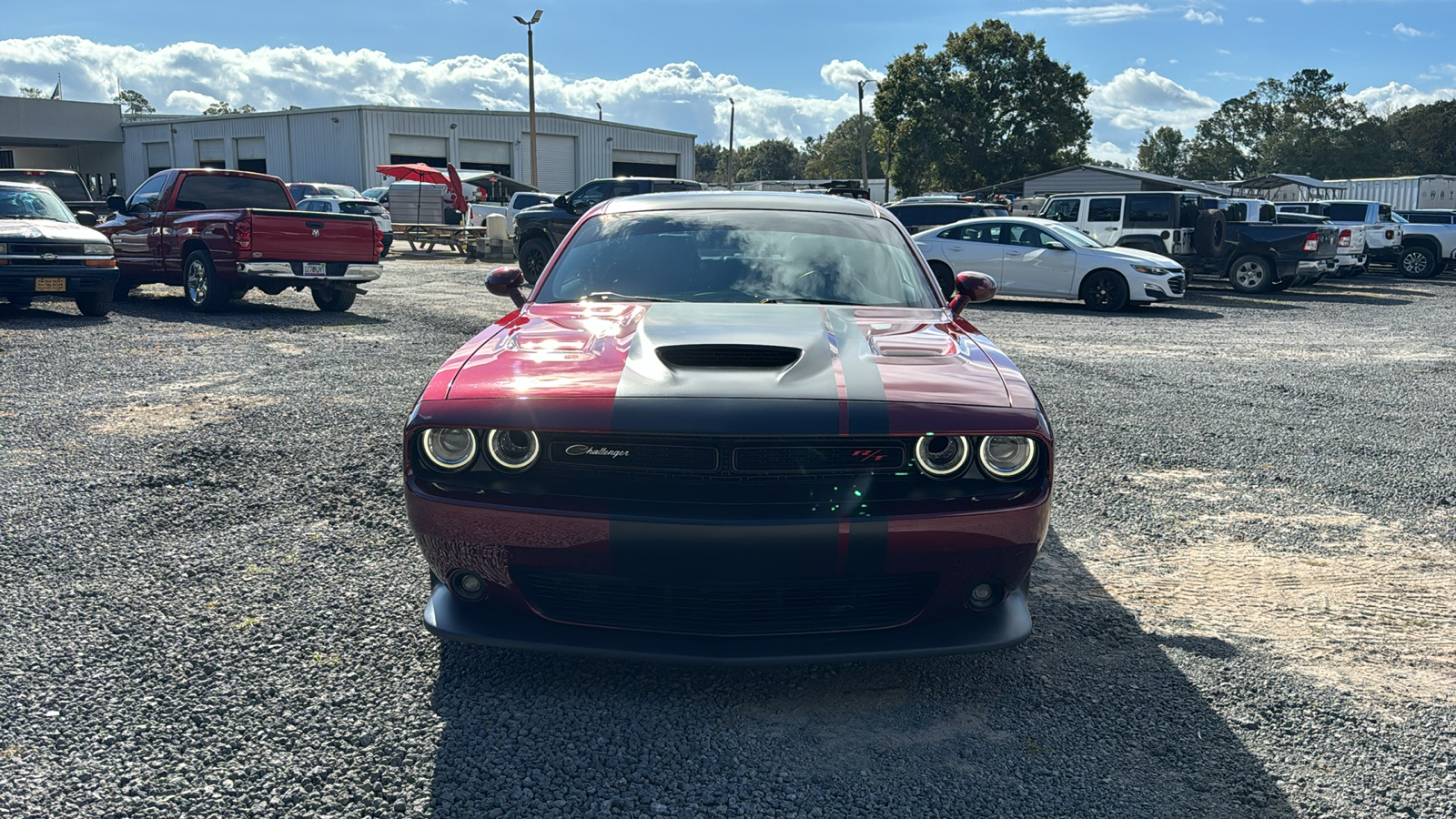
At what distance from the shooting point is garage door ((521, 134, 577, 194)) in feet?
168

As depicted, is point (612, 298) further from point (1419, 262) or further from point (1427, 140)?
point (1427, 140)

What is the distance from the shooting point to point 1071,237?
16.3 m

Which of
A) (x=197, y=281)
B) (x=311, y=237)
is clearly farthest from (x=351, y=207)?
(x=311, y=237)

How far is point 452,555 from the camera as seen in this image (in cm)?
289

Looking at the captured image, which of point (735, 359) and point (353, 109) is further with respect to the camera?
point (353, 109)

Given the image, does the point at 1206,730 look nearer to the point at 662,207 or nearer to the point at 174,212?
the point at 662,207

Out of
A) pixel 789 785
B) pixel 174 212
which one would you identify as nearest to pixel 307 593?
pixel 789 785

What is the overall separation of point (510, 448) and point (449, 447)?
18 centimetres

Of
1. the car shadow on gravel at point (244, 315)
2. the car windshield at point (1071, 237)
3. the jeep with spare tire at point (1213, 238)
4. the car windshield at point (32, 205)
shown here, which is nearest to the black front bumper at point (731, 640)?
the car shadow on gravel at point (244, 315)

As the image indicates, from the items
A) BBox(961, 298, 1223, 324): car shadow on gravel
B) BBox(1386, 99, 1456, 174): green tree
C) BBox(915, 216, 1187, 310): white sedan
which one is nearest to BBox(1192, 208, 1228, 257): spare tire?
BBox(961, 298, 1223, 324): car shadow on gravel

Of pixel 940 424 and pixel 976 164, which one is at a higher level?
pixel 976 164

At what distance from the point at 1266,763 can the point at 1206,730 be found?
0.63 feet

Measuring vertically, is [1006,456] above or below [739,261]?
below

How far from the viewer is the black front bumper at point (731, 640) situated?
8.99 ft
